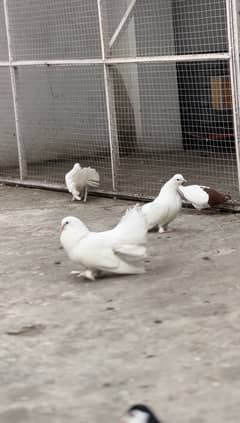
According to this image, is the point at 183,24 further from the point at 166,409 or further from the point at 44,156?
the point at 166,409

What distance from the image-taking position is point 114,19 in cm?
910

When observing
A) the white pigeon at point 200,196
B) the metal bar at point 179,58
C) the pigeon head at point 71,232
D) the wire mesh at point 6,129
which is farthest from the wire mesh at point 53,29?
the pigeon head at point 71,232

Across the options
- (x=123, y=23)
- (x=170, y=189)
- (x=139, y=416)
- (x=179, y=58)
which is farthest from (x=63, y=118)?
(x=139, y=416)

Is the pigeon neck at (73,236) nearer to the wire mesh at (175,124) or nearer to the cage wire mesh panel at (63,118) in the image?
the wire mesh at (175,124)

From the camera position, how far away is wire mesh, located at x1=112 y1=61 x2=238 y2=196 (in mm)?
8703

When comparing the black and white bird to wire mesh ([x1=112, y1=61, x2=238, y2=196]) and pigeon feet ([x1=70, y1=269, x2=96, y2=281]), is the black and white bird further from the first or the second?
wire mesh ([x1=112, y1=61, x2=238, y2=196])

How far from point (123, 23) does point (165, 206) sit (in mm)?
2996

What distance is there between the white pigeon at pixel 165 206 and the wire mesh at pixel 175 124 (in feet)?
6.61

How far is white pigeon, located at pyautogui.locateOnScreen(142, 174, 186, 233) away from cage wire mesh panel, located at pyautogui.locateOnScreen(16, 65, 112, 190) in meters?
3.44

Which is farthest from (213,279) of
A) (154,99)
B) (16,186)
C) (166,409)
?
(154,99)

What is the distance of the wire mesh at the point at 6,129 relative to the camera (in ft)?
31.9

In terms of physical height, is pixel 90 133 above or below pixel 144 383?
above

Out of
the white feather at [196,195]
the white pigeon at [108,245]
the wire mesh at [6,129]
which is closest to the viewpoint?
the white pigeon at [108,245]

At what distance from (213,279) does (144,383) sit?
1.55 m
